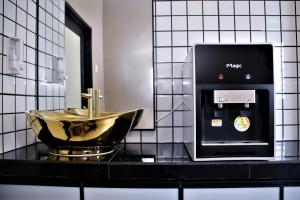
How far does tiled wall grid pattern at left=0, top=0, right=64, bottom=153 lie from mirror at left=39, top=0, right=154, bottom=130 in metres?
0.08

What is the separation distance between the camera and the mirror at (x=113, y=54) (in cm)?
151

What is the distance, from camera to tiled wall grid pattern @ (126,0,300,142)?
152 centimetres

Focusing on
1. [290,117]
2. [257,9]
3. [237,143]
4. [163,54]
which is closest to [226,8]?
[257,9]

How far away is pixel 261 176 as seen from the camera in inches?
35.5

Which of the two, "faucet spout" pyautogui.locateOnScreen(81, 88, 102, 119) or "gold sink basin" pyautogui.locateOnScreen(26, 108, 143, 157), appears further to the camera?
"faucet spout" pyautogui.locateOnScreen(81, 88, 102, 119)

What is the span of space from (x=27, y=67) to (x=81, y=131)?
58 centimetres

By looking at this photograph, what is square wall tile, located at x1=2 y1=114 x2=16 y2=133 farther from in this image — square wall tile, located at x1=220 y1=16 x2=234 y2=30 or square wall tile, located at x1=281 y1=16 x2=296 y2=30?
square wall tile, located at x1=281 y1=16 x2=296 y2=30

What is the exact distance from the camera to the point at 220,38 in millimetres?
1531

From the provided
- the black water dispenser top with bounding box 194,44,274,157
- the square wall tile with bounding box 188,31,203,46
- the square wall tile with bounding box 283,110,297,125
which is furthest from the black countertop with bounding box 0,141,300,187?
the square wall tile with bounding box 188,31,203,46

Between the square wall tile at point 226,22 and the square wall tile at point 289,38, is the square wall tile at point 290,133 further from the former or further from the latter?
the square wall tile at point 226,22

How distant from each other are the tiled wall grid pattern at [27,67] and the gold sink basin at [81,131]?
22 cm

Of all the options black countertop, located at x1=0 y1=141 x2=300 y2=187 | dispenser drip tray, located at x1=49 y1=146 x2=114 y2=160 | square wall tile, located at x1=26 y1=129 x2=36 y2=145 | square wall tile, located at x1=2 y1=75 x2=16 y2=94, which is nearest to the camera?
black countertop, located at x1=0 y1=141 x2=300 y2=187

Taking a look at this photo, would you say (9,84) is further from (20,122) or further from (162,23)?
(162,23)

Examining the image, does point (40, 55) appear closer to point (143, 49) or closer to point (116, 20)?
point (116, 20)
